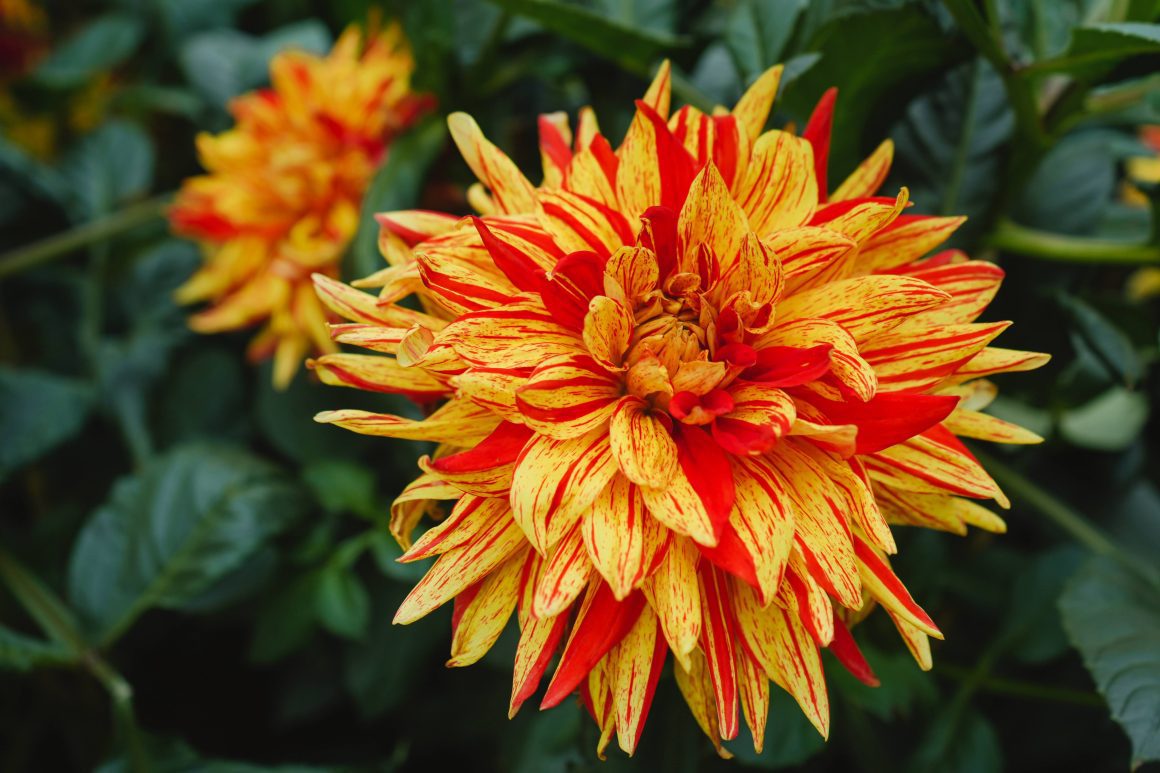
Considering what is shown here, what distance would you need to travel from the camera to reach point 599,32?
2.37 feet

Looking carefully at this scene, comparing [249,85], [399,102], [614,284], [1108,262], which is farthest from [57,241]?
[1108,262]

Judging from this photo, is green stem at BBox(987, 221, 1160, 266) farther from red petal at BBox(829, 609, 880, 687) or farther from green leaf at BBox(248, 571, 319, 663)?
green leaf at BBox(248, 571, 319, 663)

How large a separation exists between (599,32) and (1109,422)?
67 centimetres

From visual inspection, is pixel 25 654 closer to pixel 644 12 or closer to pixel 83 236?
pixel 83 236

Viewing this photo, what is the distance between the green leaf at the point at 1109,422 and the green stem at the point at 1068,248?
0.88 feet

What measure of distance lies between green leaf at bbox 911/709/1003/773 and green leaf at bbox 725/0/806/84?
549 millimetres

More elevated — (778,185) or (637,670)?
(778,185)

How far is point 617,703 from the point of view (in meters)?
0.46

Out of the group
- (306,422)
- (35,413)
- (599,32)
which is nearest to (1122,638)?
A: (599,32)

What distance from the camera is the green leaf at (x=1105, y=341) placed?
0.67 m

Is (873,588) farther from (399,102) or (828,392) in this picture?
(399,102)

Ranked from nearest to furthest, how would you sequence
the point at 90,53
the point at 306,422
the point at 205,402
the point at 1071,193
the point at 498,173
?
1. the point at 498,173
2. the point at 1071,193
3. the point at 306,422
4. the point at 205,402
5. the point at 90,53

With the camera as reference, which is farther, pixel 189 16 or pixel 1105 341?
pixel 189 16

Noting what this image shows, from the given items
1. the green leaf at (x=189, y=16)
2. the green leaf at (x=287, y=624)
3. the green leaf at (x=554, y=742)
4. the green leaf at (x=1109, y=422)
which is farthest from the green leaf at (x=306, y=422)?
the green leaf at (x=1109, y=422)
